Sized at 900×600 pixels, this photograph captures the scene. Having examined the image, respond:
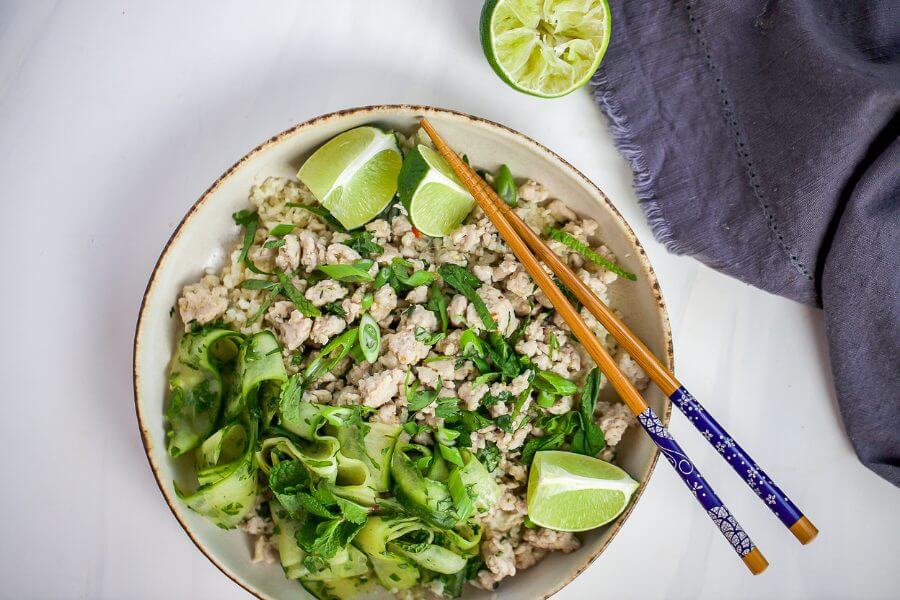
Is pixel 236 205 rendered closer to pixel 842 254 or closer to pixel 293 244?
pixel 293 244

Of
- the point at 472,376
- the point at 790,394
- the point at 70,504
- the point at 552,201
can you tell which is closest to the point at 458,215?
the point at 552,201

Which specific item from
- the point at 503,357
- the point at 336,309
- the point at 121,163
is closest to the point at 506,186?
the point at 503,357

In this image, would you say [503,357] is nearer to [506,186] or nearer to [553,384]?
[553,384]

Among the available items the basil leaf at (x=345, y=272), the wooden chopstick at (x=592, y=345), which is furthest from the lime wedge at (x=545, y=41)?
the basil leaf at (x=345, y=272)

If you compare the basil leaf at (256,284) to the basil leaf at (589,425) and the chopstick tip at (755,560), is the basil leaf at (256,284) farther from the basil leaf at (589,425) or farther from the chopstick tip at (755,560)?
the chopstick tip at (755,560)

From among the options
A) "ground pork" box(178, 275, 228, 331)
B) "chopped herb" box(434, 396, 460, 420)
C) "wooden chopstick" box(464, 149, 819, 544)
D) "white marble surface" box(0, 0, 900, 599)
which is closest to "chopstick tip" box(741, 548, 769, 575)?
"wooden chopstick" box(464, 149, 819, 544)

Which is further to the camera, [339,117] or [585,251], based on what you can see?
[585,251]

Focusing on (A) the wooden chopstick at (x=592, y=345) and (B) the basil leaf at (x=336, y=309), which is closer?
(A) the wooden chopstick at (x=592, y=345)
